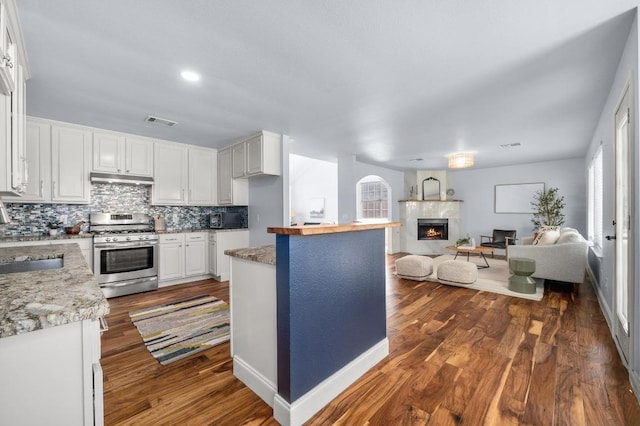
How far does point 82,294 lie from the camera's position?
42.2 inches

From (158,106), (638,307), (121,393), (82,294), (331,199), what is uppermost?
(158,106)

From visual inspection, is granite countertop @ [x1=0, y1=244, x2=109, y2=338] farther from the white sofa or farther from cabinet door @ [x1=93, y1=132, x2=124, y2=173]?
the white sofa

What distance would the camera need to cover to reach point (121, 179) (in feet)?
13.8

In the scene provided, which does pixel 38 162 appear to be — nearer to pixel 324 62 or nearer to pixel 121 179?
pixel 121 179

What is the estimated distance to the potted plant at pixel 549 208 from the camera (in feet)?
21.1

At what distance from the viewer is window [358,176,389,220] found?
866 cm

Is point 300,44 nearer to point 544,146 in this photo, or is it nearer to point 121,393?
point 121,393

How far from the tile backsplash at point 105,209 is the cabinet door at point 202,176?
1.09 feet

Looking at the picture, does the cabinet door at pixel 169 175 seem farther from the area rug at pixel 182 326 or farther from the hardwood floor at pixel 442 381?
the hardwood floor at pixel 442 381

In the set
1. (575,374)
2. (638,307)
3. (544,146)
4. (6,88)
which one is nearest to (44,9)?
(6,88)

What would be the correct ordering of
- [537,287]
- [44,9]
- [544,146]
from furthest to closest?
[544,146]
[537,287]
[44,9]

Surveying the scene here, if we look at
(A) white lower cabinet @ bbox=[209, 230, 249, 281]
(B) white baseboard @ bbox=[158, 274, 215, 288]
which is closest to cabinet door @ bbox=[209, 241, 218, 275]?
(A) white lower cabinet @ bbox=[209, 230, 249, 281]

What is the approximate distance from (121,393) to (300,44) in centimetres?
269

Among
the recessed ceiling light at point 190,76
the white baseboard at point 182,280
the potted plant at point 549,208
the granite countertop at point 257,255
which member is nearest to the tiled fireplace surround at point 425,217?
the potted plant at point 549,208
